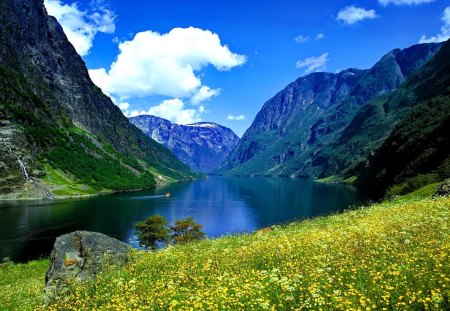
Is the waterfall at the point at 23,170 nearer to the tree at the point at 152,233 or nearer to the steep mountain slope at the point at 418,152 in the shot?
the tree at the point at 152,233

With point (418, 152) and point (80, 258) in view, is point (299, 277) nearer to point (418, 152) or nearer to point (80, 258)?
point (80, 258)

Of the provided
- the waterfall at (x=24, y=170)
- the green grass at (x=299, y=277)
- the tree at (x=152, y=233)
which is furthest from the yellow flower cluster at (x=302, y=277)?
the waterfall at (x=24, y=170)

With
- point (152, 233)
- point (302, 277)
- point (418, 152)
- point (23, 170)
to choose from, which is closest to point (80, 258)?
point (302, 277)

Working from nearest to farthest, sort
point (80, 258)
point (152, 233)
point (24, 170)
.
Answer: point (80, 258) → point (152, 233) → point (24, 170)

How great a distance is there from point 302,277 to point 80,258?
11.0m

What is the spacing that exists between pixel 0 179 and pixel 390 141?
191657 millimetres

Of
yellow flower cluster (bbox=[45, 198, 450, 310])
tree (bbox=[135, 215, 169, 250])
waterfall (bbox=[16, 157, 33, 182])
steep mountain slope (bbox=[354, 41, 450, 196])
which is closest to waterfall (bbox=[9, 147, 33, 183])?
waterfall (bbox=[16, 157, 33, 182])

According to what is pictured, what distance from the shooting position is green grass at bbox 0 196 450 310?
8727mm

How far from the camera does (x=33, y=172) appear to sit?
199 m

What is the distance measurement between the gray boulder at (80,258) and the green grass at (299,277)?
0.99 m

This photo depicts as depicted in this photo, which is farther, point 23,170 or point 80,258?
point 23,170

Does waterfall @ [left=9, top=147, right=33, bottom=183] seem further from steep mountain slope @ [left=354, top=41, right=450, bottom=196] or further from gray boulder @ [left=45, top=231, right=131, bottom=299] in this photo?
gray boulder @ [left=45, top=231, right=131, bottom=299]

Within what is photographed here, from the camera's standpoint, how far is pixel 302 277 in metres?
10.2

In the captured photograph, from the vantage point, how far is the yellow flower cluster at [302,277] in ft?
28.6
